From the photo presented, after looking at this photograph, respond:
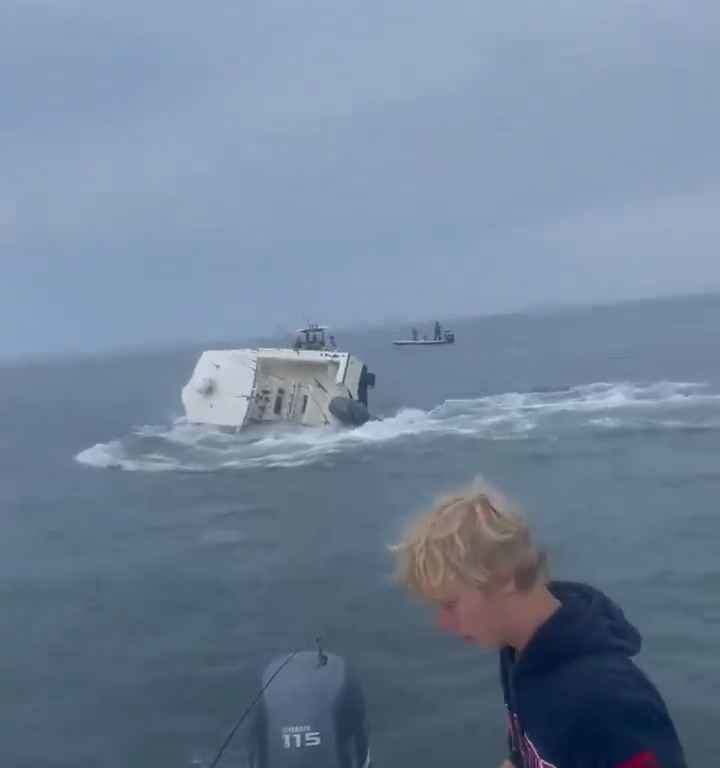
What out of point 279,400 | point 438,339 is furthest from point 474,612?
point 438,339

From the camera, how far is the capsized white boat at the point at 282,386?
125 feet

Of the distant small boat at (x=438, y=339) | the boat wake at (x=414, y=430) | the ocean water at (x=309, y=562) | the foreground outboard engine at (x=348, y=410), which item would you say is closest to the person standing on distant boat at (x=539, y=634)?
the ocean water at (x=309, y=562)

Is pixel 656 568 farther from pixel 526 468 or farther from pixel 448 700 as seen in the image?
pixel 526 468

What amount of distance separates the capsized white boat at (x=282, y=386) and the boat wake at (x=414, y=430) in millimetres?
772

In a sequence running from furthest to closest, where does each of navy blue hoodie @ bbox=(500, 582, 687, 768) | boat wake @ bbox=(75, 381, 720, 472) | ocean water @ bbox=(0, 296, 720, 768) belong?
1. boat wake @ bbox=(75, 381, 720, 472)
2. ocean water @ bbox=(0, 296, 720, 768)
3. navy blue hoodie @ bbox=(500, 582, 687, 768)

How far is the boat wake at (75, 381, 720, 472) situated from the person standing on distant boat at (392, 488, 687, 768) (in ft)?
96.8

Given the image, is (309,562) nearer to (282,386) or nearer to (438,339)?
(282,386)

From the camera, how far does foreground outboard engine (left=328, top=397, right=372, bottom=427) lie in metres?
37.3

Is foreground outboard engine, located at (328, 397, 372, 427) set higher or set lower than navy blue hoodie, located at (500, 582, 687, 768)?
lower

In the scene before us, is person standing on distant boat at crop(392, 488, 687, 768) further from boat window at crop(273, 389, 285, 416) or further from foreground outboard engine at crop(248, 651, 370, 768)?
boat window at crop(273, 389, 285, 416)

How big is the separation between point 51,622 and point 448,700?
764 cm

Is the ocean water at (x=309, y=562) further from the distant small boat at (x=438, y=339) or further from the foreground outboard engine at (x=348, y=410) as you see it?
the distant small boat at (x=438, y=339)

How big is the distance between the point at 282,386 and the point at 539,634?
38.4 metres

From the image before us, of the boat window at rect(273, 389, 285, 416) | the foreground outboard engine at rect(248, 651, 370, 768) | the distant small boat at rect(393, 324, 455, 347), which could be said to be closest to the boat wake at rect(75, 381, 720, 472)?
the boat window at rect(273, 389, 285, 416)
